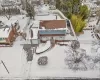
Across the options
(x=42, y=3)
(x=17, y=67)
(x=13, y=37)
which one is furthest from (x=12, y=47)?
(x=42, y=3)

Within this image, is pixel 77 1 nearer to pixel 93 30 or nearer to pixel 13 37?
pixel 93 30

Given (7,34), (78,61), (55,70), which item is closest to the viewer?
(55,70)

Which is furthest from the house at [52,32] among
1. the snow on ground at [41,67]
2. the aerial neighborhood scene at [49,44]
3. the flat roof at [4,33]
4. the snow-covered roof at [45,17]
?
the snow-covered roof at [45,17]

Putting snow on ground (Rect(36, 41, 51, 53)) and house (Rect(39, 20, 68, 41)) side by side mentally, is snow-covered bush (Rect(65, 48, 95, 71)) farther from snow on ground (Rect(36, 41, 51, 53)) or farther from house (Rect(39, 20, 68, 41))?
house (Rect(39, 20, 68, 41))

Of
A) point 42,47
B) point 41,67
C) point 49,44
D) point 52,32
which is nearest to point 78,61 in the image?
point 41,67

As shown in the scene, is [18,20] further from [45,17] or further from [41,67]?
[41,67]

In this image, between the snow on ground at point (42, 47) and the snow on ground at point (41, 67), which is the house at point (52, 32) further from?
the snow on ground at point (41, 67)

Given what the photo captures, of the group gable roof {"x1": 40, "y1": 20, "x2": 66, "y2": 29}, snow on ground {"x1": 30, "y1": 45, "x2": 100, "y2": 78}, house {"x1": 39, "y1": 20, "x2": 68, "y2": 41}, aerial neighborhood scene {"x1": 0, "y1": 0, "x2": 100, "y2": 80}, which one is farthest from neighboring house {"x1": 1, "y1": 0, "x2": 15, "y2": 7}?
snow on ground {"x1": 30, "y1": 45, "x2": 100, "y2": 78}

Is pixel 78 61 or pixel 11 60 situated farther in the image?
pixel 11 60
